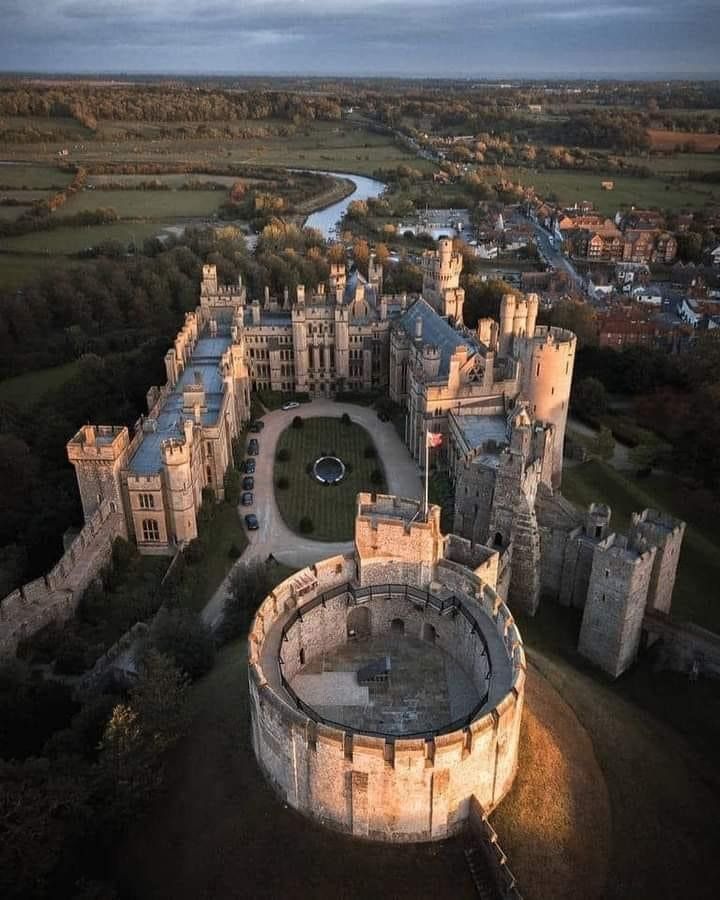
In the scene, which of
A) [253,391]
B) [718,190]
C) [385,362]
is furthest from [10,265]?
[718,190]

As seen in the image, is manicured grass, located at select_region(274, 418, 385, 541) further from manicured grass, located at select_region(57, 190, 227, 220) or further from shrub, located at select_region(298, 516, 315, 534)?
manicured grass, located at select_region(57, 190, 227, 220)

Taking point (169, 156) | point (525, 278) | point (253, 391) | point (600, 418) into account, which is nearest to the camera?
point (600, 418)

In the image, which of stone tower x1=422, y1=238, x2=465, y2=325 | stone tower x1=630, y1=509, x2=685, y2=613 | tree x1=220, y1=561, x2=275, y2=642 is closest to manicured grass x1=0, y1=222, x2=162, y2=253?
stone tower x1=422, y1=238, x2=465, y2=325

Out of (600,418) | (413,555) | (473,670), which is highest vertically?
(413,555)

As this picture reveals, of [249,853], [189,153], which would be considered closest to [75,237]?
[189,153]

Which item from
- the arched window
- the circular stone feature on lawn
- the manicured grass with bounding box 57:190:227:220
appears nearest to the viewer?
the arched window

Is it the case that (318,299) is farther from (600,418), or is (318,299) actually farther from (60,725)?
(60,725)

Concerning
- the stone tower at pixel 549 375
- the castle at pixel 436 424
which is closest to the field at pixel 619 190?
the castle at pixel 436 424
